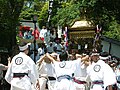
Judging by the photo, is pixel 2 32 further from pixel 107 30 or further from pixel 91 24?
pixel 107 30

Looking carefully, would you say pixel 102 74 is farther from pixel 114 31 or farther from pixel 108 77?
pixel 114 31

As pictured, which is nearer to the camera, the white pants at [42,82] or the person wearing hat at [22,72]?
the person wearing hat at [22,72]

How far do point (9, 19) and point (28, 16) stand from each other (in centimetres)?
2210

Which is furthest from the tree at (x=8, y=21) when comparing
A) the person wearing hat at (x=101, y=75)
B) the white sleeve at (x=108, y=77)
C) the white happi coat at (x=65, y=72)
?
the white sleeve at (x=108, y=77)

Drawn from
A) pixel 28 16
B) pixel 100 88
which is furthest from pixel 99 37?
pixel 28 16

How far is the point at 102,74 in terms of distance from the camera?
9422mm

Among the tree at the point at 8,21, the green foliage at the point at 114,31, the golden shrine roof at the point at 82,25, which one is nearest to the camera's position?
the tree at the point at 8,21

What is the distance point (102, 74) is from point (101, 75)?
0.13 ft

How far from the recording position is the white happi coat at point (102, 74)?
922 cm

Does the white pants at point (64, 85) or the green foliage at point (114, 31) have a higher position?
the green foliage at point (114, 31)

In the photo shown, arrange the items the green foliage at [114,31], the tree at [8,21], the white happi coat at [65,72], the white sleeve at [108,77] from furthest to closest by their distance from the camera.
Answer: the green foliage at [114,31] → the tree at [8,21] → the white happi coat at [65,72] → the white sleeve at [108,77]

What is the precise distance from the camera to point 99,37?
19.6 m

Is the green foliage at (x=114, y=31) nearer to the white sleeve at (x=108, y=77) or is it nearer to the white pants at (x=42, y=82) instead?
the white pants at (x=42, y=82)

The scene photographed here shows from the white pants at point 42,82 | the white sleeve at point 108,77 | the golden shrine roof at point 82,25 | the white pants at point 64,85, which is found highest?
the golden shrine roof at point 82,25
